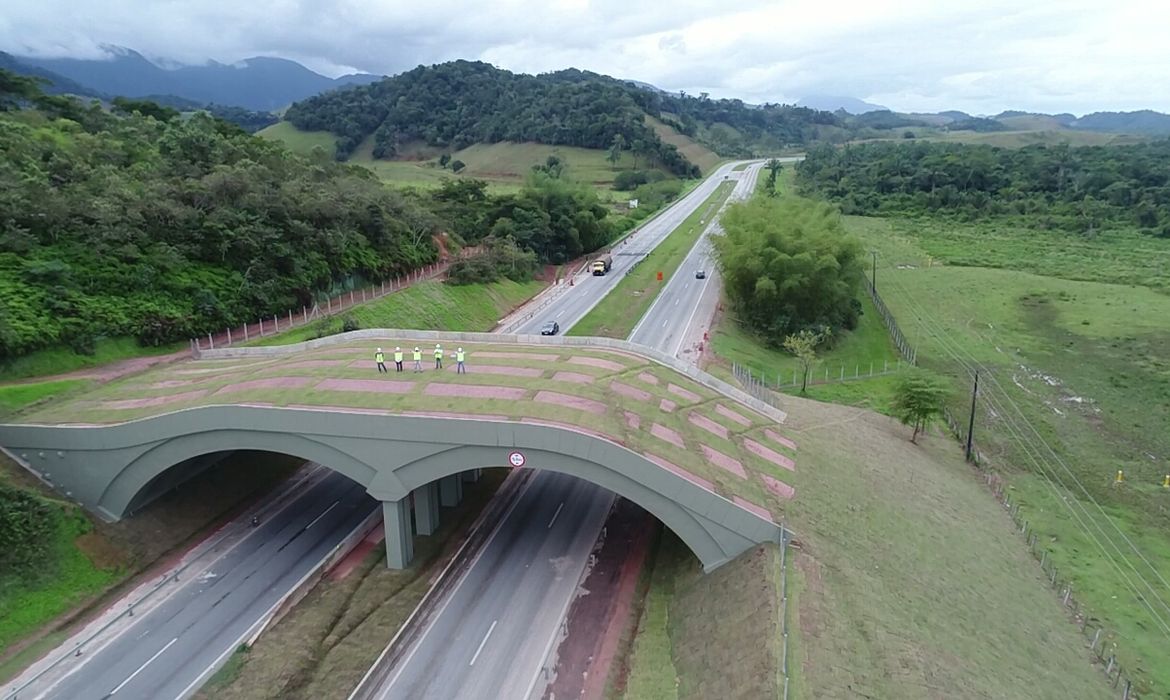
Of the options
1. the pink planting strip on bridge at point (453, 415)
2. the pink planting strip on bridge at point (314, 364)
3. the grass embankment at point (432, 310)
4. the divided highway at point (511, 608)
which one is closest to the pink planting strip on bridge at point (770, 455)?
the divided highway at point (511, 608)

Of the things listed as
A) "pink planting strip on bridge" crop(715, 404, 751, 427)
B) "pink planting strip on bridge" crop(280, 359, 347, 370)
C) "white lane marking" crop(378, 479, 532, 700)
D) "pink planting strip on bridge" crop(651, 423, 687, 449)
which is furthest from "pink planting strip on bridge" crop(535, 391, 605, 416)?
"pink planting strip on bridge" crop(280, 359, 347, 370)

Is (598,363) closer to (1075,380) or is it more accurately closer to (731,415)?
(731,415)

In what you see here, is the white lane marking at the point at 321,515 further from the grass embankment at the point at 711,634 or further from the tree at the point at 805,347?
the tree at the point at 805,347

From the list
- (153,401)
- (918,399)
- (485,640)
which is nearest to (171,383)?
(153,401)

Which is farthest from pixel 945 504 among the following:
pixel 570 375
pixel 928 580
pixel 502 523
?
pixel 502 523

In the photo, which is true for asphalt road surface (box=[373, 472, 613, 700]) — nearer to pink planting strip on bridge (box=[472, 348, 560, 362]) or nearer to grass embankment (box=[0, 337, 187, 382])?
pink planting strip on bridge (box=[472, 348, 560, 362])

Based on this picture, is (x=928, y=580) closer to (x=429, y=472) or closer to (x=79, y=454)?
(x=429, y=472)
